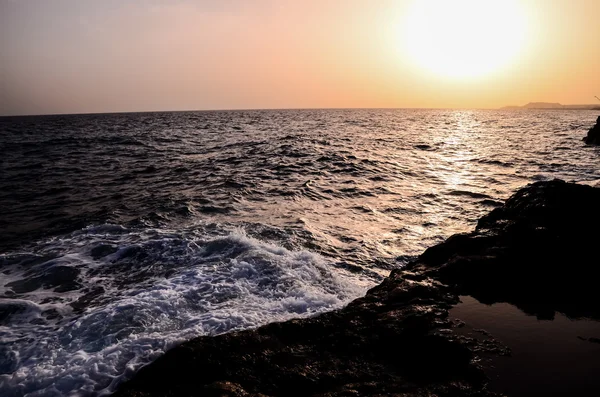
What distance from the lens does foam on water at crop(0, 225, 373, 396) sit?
4574 millimetres

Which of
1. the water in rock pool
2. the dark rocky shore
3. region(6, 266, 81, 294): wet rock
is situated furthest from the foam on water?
the water in rock pool

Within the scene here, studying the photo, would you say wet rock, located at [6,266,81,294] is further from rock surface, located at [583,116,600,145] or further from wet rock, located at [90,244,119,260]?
rock surface, located at [583,116,600,145]

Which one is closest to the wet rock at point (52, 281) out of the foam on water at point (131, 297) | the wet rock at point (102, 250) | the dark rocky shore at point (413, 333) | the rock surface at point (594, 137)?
the foam on water at point (131, 297)

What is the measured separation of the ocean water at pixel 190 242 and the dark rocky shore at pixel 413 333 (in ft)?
3.30

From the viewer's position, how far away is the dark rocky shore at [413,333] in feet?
11.7

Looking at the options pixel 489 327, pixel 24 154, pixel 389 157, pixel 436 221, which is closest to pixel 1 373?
pixel 489 327

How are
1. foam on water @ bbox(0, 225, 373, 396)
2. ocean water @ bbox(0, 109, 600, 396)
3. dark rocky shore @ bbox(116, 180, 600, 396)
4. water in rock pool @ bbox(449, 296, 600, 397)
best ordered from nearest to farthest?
water in rock pool @ bbox(449, 296, 600, 397), dark rocky shore @ bbox(116, 180, 600, 396), foam on water @ bbox(0, 225, 373, 396), ocean water @ bbox(0, 109, 600, 396)

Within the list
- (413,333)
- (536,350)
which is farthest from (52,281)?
(536,350)

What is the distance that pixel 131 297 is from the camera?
20.7 feet

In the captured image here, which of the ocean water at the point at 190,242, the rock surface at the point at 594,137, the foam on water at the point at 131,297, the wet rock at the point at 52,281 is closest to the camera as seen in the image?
the foam on water at the point at 131,297

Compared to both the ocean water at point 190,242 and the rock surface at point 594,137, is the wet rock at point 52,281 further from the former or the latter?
the rock surface at point 594,137

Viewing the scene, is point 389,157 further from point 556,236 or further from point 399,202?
point 556,236

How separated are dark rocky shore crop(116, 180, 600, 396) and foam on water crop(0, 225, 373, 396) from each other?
100 cm

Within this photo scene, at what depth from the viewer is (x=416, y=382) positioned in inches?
139
